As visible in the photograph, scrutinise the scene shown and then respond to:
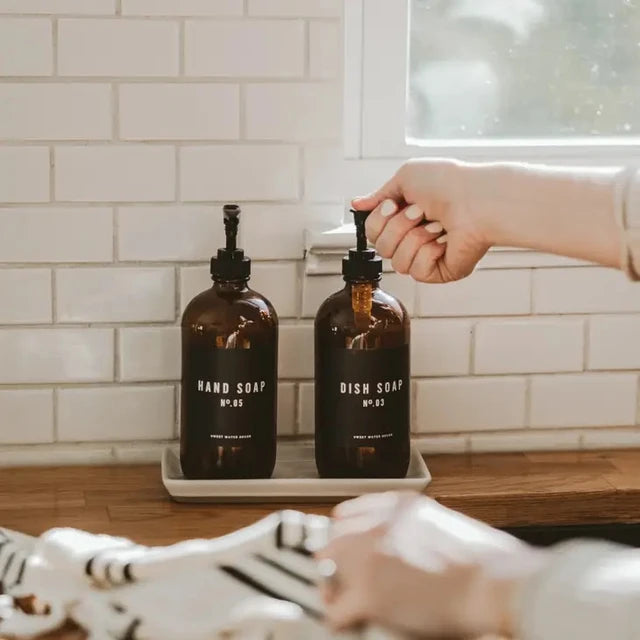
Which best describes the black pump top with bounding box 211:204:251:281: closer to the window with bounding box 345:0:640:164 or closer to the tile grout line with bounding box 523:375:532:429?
the window with bounding box 345:0:640:164

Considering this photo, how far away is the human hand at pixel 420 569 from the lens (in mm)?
926

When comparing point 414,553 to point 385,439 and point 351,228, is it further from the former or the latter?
point 351,228

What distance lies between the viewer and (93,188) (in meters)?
1.68

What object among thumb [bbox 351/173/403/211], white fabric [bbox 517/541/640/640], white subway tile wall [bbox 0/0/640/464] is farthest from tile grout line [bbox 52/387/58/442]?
white fabric [bbox 517/541/640/640]

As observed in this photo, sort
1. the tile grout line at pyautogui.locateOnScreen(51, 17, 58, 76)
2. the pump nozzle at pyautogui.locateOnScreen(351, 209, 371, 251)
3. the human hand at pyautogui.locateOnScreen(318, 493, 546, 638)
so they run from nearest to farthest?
the human hand at pyautogui.locateOnScreen(318, 493, 546, 638) < the pump nozzle at pyautogui.locateOnScreen(351, 209, 371, 251) < the tile grout line at pyautogui.locateOnScreen(51, 17, 58, 76)

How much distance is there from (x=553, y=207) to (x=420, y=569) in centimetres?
46

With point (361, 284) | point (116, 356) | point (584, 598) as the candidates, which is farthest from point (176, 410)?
point (584, 598)

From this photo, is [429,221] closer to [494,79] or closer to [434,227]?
[434,227]

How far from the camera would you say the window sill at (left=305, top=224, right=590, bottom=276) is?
170cm

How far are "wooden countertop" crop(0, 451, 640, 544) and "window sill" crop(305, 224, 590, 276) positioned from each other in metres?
0.26

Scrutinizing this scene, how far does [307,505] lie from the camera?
1591 mm

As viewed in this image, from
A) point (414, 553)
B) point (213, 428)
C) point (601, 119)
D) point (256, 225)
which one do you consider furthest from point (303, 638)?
point (601, 119)

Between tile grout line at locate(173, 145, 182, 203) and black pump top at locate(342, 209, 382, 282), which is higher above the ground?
tile grout line at locate(173, 145, 182, 203)

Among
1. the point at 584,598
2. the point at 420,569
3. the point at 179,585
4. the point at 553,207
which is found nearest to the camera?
the point at 584,598
